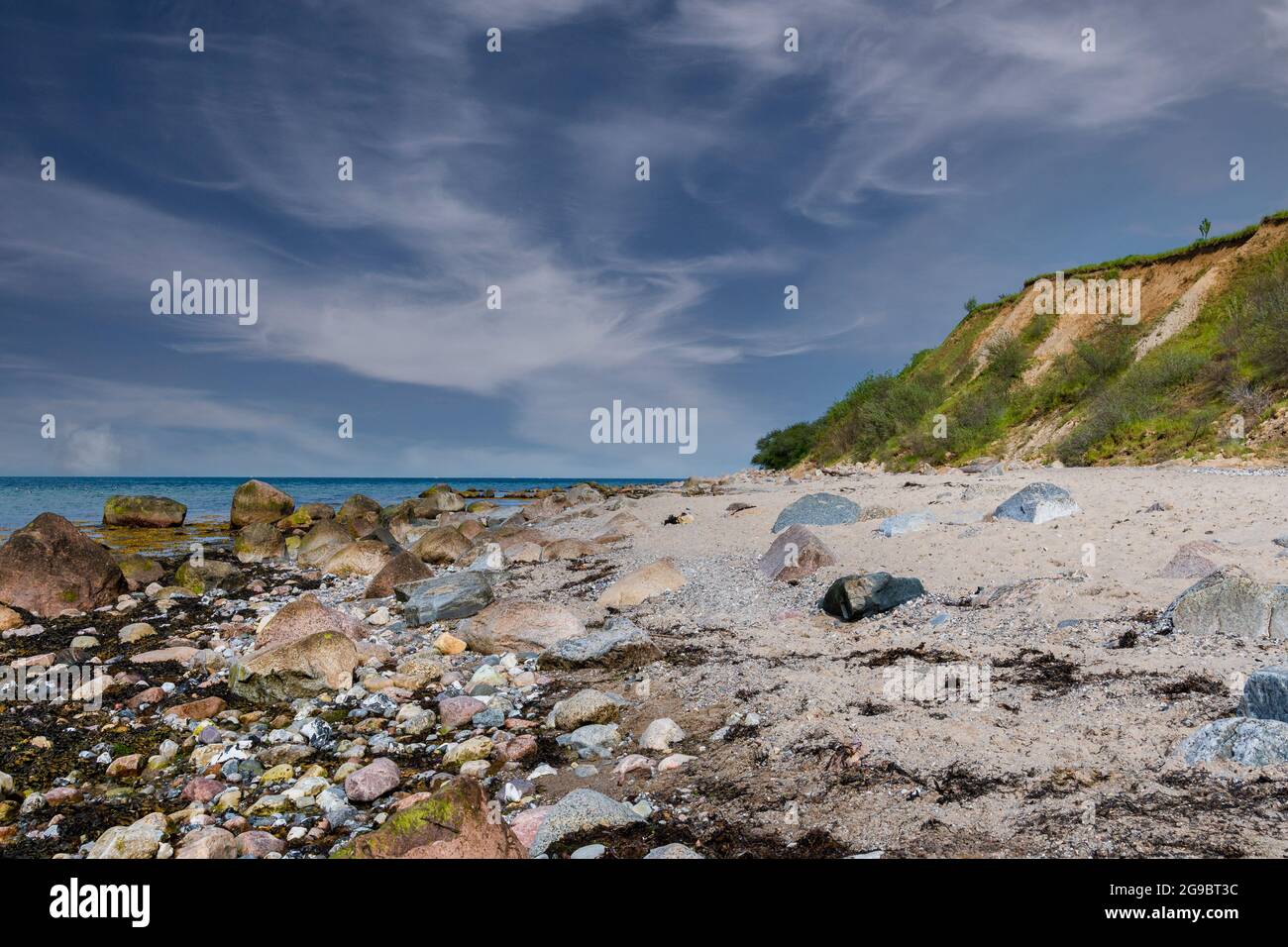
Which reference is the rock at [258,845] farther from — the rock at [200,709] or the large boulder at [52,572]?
the large boulder at [52,572]

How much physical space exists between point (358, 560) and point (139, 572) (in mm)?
4125

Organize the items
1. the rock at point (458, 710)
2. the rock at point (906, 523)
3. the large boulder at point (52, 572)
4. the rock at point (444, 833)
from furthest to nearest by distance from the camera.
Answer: the large boulder at point (52, 572), the rock at point (906, 523), the rock at point (458, 710), the rock at point (444, 833)

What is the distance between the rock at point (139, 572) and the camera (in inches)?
549

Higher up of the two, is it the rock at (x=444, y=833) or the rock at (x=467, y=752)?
the rock at (x=444, y=833)

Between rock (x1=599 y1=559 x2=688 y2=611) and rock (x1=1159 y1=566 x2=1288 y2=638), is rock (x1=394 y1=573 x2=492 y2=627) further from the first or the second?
rock (x1=1159 y1=566 x2=1288 y2=638)

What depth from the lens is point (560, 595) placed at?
10789 mm

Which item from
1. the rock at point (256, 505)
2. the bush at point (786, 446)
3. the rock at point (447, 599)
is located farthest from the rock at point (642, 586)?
the bush at point (786, 446)

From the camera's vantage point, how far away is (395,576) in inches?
482

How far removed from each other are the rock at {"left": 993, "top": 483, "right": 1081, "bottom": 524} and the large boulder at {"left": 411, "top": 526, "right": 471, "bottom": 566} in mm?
11987

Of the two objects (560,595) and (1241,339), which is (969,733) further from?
(1241,339)

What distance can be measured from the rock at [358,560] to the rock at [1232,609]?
14.2 m

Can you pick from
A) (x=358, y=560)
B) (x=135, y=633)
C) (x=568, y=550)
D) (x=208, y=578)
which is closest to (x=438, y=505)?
(x=358, y=560)

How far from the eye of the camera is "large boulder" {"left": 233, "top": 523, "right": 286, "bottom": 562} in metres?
18.8
